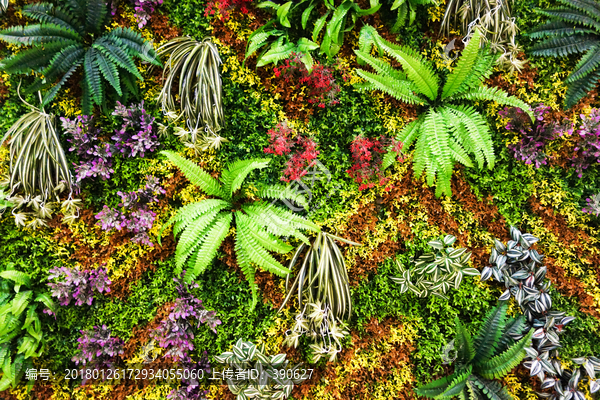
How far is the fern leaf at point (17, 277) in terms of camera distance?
2938mm

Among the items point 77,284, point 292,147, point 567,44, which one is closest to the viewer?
point 77,284

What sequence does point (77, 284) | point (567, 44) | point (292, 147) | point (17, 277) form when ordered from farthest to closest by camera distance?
point (292, 147) → point (567, 44) → point (77, 284) → point (17, 277)

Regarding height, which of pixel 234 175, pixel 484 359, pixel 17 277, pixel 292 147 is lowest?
pixel 484 359

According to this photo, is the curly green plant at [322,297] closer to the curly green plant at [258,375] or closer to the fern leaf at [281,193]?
the curly green plant at [258,375]

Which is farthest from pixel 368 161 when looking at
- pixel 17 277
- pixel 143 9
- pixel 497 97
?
pixel 17 277

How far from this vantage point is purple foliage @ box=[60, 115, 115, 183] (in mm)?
3061

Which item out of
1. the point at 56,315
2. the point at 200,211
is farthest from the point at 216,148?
the point at 56,315

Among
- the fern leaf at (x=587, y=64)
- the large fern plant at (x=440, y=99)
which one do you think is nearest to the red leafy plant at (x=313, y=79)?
the large fern plant at (x=440, y=99)

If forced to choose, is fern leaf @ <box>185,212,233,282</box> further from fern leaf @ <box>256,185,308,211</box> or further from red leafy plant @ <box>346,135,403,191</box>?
red leafy plant @ <box>346,135,403,191</box>

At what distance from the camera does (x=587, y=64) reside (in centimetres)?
317

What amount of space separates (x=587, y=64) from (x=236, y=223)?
12.1 feet

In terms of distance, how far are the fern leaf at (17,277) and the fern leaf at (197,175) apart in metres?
1.78

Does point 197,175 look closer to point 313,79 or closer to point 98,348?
point 313,79

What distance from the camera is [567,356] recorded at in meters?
3.26
